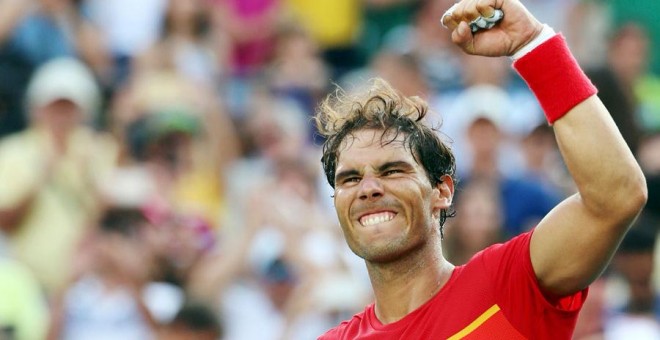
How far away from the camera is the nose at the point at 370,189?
12.6ft

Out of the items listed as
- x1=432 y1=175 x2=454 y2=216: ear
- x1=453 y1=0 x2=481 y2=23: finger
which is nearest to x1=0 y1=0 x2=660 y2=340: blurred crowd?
x1=432 y1=175 x2=454 y2=216: ear

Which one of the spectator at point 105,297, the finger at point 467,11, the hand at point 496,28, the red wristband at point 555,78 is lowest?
the red wristband at point 555,78

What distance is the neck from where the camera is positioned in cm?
386

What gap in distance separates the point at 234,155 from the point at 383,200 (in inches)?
177

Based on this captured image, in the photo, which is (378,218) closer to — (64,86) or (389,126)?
(389,126)

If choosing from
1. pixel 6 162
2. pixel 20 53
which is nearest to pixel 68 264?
pixel 6 162

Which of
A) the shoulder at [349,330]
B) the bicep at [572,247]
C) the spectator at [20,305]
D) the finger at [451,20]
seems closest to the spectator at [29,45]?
the spectator at [20,305]

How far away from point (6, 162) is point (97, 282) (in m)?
0.98

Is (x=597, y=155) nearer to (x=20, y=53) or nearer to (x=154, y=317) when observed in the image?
(x=154, y=317)

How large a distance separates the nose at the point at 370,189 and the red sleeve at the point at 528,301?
1.48 feet

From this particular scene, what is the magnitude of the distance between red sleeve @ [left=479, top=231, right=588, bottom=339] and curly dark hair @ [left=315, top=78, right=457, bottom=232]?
487 mm

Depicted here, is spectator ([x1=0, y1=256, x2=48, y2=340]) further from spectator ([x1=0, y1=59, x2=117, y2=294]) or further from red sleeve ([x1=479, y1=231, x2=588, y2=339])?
red sleeve ([x1=479, y1=231, x2=588, y2=339])

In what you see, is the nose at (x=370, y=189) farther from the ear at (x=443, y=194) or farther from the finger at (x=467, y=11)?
the finger at (x=467, y=11)

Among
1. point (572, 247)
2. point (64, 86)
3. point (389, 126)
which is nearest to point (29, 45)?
point (64, 86)
